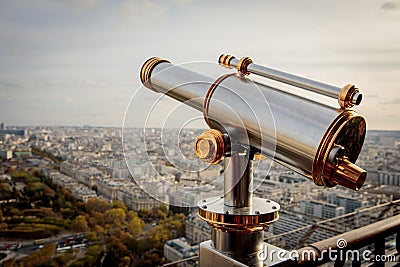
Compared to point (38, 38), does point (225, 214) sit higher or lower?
lower

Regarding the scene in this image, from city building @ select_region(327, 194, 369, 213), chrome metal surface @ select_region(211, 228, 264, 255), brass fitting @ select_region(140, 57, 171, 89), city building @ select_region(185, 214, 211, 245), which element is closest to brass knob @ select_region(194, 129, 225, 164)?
chrome metal surface @ select_region(211, 228, 264, 255)

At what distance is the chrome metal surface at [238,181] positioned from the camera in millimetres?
578

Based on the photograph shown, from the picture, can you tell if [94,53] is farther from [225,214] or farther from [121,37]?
[225,214]

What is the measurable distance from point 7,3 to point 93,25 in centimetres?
37

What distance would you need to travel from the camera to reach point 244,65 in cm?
68

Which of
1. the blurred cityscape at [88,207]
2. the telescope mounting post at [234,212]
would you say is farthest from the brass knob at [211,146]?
the blurred cityscape at [88,207]

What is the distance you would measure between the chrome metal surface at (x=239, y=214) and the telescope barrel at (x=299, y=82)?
19 centimetres

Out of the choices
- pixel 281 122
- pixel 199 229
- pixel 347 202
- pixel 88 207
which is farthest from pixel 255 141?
pixel 347 202

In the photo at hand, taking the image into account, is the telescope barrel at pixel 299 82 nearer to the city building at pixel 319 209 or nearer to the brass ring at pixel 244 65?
the brass ring at pixel 244 65

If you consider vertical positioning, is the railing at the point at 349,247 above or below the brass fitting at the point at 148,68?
below

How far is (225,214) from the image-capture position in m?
0.55

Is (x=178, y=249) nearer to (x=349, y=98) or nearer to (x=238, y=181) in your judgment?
(x=238, y=181)

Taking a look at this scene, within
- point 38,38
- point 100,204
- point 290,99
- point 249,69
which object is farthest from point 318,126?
point 38,38

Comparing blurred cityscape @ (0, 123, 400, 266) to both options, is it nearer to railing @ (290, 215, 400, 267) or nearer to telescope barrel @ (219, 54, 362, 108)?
Answer: railing @ (290, 215, 400, 267)
